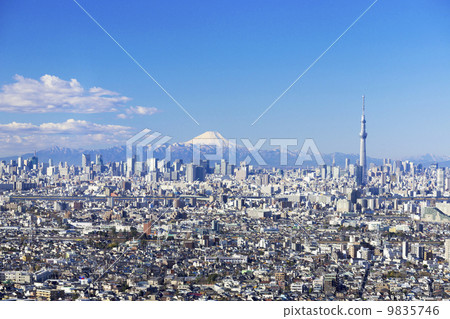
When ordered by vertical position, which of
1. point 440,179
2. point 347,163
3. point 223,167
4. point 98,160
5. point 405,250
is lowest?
point 405,250

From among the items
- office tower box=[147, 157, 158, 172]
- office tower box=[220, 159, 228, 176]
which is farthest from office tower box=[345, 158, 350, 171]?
office tower box=[147, 157, 158, 172]

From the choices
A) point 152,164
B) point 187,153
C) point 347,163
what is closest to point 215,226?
point 187,153

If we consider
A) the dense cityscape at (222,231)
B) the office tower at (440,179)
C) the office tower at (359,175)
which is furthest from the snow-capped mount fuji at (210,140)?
the office tower at (440,179)

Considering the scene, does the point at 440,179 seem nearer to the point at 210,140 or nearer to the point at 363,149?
the point at 363,149

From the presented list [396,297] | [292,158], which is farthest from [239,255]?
[292,158]

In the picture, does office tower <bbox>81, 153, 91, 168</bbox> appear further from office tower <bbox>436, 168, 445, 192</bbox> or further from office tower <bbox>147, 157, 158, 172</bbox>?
office tower <bbox>436, 168, 445, 192</bbox>

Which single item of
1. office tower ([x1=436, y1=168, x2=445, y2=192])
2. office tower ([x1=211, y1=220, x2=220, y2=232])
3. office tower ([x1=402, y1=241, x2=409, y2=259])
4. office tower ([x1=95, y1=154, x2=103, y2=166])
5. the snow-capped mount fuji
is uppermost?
the snow-capped mount fuji

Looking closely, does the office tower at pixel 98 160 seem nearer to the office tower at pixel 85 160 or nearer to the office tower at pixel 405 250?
the office tower at pixel 85 160
